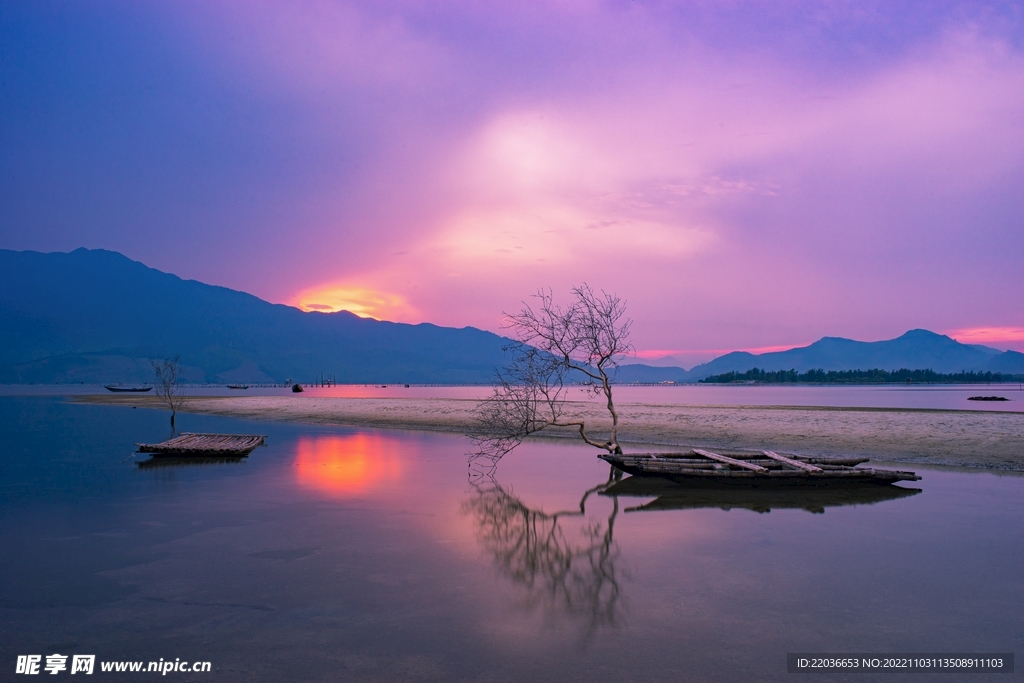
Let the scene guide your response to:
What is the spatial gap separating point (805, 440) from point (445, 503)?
21.1m

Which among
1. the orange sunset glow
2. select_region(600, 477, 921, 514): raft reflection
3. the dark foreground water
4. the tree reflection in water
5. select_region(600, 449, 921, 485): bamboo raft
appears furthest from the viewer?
the orange sunset glow

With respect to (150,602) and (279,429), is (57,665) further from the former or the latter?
(279,429)

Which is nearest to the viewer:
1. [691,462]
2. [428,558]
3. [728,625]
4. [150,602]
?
[728,625]

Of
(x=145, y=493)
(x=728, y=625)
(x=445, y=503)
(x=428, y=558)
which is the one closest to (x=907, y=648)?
(x=728, y=625)

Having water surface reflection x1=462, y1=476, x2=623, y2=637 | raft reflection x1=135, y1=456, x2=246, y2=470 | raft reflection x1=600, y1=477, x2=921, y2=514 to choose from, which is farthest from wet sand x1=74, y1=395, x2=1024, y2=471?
raft reflection x1=135, y1=456, x2=246, y2=470

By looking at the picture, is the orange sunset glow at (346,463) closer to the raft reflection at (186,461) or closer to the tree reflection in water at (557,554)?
the raft reflection at (186,461)

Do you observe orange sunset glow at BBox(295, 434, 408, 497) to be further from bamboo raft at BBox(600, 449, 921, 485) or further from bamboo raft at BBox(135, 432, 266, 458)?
bamboo raft at BBox(600, 449, 921, 485)

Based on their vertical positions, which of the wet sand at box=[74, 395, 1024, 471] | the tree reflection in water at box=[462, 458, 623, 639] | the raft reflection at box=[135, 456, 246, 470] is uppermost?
the wet sand at box=[74, 395, 1024, 471]

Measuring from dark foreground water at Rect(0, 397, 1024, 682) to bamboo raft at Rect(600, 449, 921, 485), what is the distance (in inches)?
29.9

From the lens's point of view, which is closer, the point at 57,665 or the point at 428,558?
the point at 57,665

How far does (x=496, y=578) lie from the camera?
9.88 metres

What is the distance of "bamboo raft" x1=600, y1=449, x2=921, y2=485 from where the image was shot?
59.3ft

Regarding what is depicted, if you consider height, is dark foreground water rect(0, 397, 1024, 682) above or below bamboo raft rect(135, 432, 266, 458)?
below

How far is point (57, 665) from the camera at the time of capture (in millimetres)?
6852
